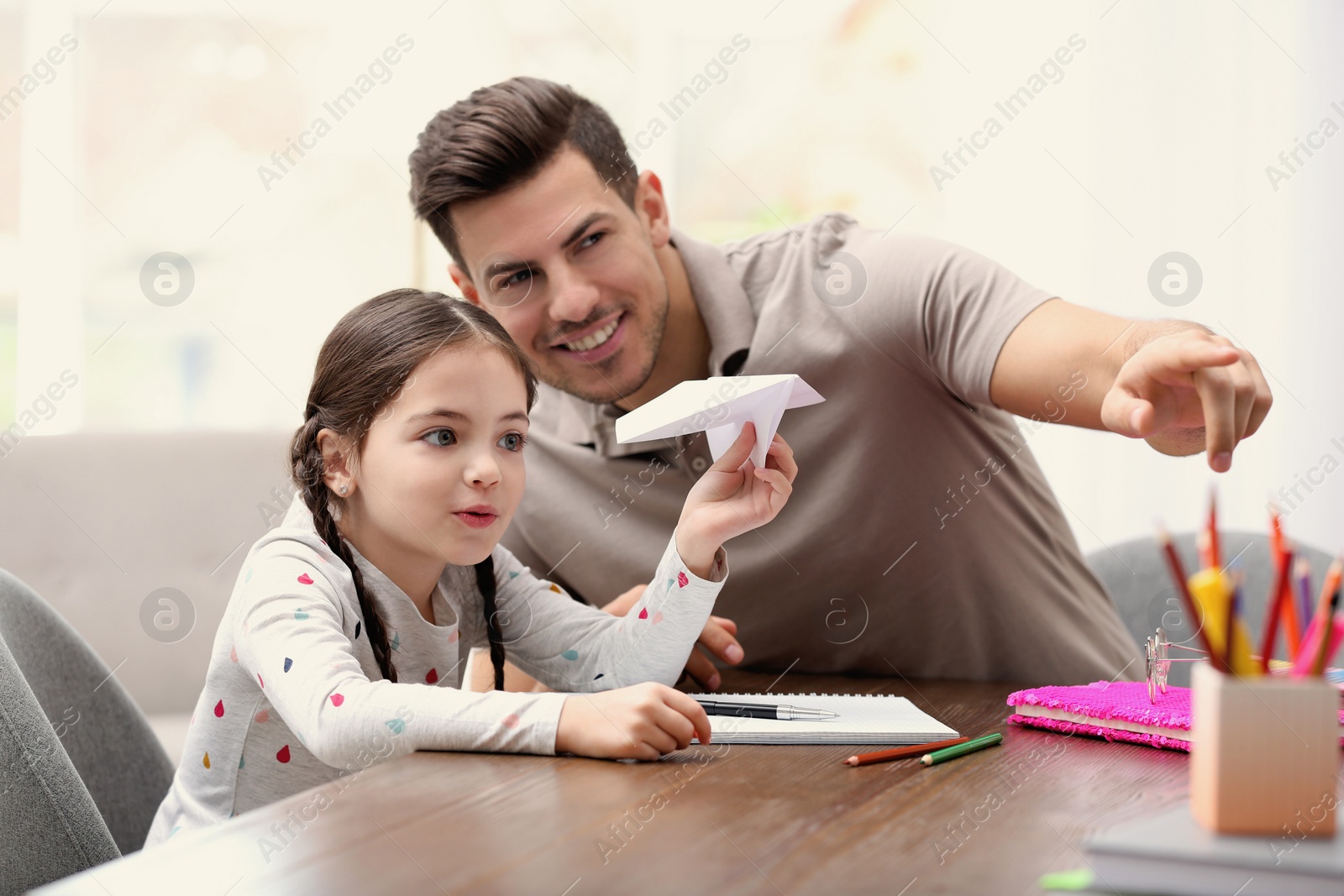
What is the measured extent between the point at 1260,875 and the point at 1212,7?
9.39 ft

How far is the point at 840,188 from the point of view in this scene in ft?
10.9

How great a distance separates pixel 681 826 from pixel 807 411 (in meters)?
0.88

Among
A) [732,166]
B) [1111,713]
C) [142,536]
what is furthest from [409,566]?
[732,166]

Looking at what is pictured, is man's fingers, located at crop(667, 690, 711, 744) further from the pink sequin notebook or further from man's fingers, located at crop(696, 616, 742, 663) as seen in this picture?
man's fingers, located at crop(696, 616, 742, 663)

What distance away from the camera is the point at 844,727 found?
865mm

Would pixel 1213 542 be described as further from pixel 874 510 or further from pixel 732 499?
pixel 874 510

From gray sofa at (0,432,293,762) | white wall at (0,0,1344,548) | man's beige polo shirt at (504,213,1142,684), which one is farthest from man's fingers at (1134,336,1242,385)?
white wall at (0,0,1344,548)

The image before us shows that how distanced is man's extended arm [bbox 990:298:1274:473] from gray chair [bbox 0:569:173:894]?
0.89m

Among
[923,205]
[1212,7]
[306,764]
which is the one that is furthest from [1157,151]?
[306,764]

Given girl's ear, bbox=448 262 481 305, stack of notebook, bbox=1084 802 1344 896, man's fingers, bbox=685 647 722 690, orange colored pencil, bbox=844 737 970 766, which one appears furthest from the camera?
girl's ear, bbox=448 262 481 305

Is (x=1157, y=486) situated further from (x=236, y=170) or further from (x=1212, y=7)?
(x=236, y=170)

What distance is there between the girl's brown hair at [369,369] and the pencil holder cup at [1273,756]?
75 cm

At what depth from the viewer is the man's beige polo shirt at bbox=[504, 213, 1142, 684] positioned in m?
1.42

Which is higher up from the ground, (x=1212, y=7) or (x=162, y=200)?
(x=1212, y=7)
